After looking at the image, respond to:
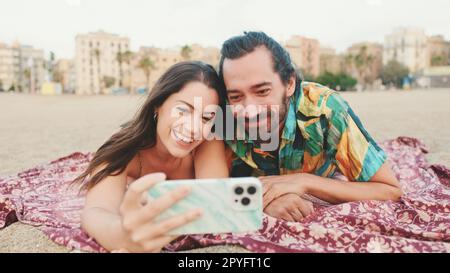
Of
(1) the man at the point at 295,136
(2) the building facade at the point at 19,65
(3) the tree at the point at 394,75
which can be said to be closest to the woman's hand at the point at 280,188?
(1) the man at the point at 295,136

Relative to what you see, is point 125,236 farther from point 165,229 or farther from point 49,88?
point 49,88

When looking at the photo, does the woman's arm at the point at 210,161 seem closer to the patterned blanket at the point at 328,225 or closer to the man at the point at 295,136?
the man at the point at 295,136

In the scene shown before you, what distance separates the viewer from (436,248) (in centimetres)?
268

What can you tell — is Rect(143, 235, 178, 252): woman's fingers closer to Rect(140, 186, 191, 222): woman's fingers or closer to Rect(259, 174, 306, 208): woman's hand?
Rect(140, 186, 191, 222): woman's fingers

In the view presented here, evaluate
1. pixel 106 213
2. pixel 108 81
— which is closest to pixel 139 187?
pixel 106 213

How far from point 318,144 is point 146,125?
1351mm

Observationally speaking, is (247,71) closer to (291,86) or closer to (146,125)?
(291,86)

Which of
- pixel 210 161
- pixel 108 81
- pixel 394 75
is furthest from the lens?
pixel 108 81

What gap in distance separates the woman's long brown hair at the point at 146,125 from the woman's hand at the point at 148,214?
1.03 meters

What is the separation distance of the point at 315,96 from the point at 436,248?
148 cm

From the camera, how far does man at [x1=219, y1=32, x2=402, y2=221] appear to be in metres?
3.30

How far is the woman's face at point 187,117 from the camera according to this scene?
3018 millimetres

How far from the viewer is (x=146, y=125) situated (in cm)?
337
